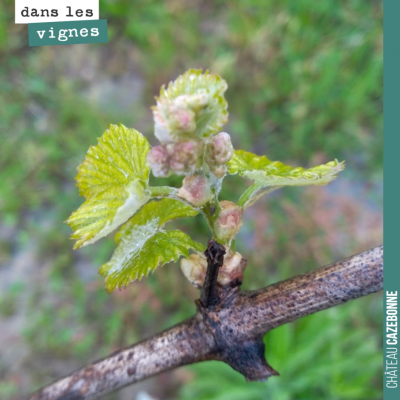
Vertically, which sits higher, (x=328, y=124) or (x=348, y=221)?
(x=328, y=124)

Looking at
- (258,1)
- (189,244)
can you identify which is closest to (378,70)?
(258,1)

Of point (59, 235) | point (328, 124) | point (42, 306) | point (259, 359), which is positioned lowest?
point (259, 359)

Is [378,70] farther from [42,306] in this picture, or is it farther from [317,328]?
[42,306]

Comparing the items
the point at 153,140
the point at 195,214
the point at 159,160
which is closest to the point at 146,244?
the point at 195,214

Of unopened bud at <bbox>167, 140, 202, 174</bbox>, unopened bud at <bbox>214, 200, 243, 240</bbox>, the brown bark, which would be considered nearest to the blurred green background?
the brown bark

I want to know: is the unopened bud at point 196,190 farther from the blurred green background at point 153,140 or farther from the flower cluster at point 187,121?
the blurred green background at point 153,140

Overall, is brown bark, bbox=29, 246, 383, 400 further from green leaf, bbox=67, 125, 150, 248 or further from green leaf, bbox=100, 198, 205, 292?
green leaf, bbox=67, 125, 150, 248

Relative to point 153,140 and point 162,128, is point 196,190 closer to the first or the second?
point 162,128

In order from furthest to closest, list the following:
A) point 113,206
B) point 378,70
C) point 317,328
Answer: point 378,70
point 317,328
point 113,206
